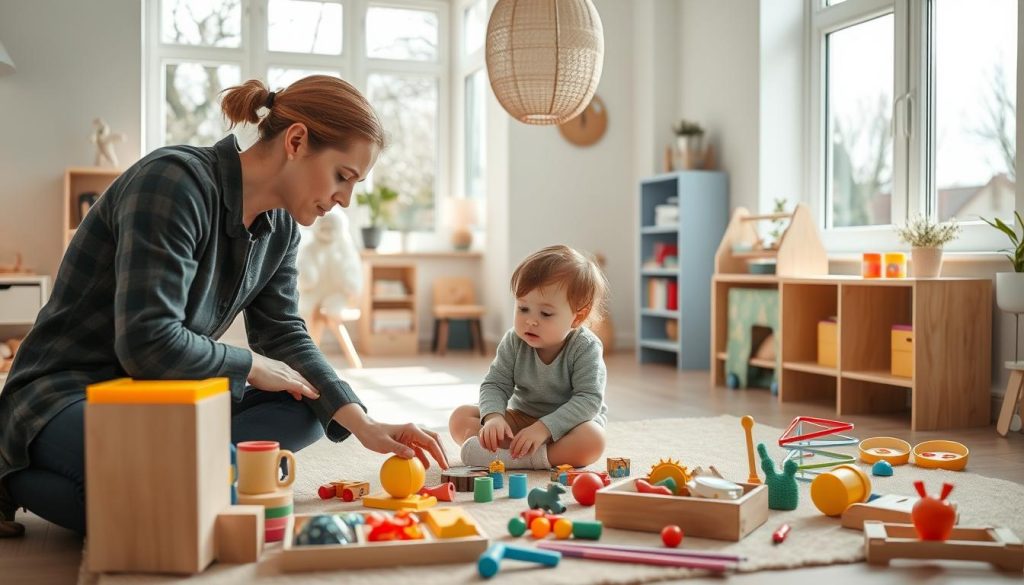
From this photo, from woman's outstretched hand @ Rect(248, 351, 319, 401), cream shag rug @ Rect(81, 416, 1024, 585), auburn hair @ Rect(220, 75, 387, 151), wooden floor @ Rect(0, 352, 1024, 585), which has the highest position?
auburn hair @ Rect(220, 75, 387, 151)

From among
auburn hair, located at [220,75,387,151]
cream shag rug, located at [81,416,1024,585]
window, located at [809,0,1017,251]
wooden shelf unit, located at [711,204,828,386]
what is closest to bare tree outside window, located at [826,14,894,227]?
window, located at [809,0,1017,251]

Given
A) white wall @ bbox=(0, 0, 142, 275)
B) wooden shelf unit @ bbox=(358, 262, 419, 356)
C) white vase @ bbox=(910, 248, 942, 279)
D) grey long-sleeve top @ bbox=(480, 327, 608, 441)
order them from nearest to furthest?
grey long-sleeve top @ bbox=(480, 327, 608, 441) < white vase @ bbox=(910, 248, 942, 279) < white wall @ bbox=(0, 0, 142, 275) < wooden shelf unit @ bbox=(358, 262, 419, 356)

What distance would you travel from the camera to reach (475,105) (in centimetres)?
685

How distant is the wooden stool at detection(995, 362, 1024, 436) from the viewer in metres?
3.12

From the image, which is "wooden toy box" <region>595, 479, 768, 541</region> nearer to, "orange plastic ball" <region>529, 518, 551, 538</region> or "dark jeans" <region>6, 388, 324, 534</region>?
"orange plastic ball" <region>529, 518, 551, 538</region>

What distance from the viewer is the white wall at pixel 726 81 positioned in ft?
16.4

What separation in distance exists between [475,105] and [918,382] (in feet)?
13.9

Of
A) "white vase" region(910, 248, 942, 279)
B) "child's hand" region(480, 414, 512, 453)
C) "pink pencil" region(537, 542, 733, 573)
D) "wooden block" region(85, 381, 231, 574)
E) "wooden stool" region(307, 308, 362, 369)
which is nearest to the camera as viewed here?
"wooden block" region(85, 381, 231, 574)

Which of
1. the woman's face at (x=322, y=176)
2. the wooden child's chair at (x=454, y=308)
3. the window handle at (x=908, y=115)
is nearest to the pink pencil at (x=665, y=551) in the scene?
the woman's face at (x=322, y=176)

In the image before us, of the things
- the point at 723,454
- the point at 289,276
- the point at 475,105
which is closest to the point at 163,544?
the point at 289,276

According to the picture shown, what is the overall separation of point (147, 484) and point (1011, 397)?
2.72m

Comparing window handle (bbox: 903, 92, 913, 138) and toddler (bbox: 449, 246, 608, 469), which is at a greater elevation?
window handle (bbox: 903, 92, 913, 138)

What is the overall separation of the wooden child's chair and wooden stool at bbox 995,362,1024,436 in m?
3.39

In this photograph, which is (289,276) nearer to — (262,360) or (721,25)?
(262,360)
